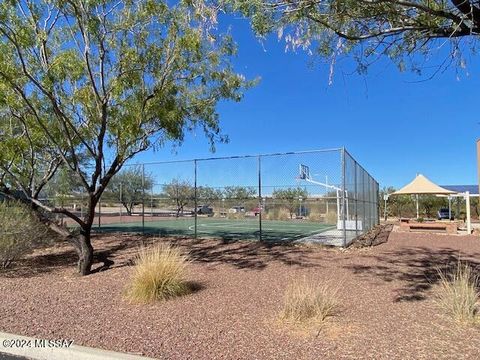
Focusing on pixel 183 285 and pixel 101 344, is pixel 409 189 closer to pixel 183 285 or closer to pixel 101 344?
pixel 183 285

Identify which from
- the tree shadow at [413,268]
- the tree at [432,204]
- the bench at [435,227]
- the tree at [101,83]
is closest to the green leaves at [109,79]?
the tree at [101,83]

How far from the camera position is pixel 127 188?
904 inches

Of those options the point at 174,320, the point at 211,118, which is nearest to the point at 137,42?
the point at 211,118

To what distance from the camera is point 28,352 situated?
17.6 feet

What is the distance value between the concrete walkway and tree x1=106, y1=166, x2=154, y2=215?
14.9 m

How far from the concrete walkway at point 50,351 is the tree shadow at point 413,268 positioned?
4476 millimetres

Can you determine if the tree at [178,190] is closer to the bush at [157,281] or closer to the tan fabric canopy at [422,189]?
the bush at [157,281]

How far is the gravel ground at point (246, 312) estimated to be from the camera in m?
5.11

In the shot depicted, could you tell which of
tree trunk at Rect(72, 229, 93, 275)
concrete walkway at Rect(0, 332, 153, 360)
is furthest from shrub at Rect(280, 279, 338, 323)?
tree trunk at Rect(72, 229, 93, 275)

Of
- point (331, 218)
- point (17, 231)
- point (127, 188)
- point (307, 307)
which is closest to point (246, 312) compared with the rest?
point (307, 307)

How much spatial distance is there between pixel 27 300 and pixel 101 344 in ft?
9.85

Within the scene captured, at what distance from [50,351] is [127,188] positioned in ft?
59.4

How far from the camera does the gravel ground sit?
5.11 metres

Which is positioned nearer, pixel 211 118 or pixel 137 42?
pixel 137 42
